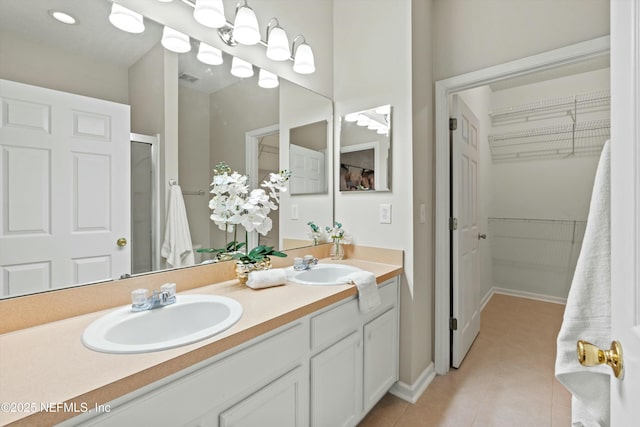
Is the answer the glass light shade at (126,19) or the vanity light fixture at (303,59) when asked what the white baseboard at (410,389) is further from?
the glass light shade at (126,19)

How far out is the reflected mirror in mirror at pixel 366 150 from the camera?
75.7 inches

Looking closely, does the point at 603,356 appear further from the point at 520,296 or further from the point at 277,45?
the point at 520,296

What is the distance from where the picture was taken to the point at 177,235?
1.33m

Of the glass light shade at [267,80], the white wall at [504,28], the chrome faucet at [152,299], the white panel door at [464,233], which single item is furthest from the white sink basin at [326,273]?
the white wall at [504,28]

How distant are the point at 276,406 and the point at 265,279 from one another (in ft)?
1.66

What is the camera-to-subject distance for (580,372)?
68 centimetres

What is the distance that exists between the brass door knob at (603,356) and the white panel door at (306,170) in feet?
5.34

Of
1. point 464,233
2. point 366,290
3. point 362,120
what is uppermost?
point 362,120

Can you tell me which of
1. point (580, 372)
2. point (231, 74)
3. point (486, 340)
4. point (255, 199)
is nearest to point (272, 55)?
point (231, 74)

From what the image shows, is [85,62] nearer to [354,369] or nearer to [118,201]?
[118,201]

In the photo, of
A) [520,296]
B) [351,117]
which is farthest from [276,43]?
[520,296]

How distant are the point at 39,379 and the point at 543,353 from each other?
3107mm

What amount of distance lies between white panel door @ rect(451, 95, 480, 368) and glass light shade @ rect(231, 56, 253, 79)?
1.45 m

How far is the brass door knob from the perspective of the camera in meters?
0.52
